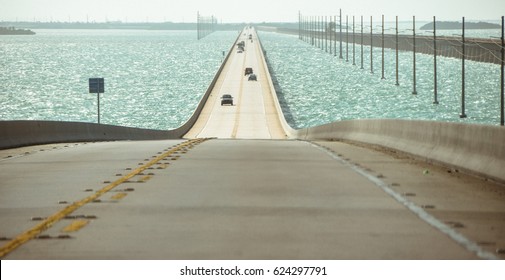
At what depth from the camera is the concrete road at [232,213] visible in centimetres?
1034

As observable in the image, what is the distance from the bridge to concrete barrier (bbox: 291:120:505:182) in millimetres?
37

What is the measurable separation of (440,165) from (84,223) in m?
10.2

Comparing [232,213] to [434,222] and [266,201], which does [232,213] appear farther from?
[434,222]

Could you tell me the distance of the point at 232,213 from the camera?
1317 cm

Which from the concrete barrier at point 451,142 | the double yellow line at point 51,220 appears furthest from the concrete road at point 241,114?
the double yellow line at point 51,220

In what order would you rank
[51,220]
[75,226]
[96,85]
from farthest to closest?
[96,85] → [51,220] → [75,226]

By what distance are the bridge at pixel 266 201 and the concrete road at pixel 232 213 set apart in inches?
0.8

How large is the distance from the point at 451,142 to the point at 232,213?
8.35 m

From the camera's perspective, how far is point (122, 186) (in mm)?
16797

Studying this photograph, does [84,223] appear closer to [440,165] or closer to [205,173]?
[205,173]

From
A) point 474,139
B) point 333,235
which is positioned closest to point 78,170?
point 474,139

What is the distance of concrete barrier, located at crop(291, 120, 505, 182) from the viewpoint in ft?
57.0

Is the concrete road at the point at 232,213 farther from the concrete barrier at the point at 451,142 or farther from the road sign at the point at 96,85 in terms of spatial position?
the road sign at the point at 96,85

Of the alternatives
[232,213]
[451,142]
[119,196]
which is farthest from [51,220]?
[451,142]
